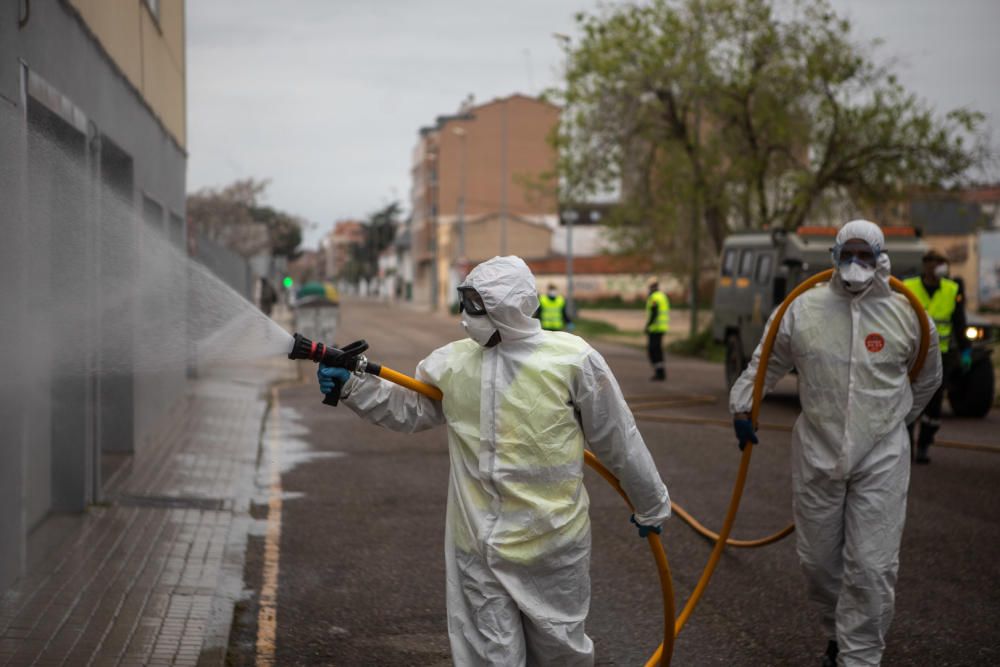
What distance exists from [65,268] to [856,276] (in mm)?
5319

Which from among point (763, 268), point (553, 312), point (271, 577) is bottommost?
point (271, 577)

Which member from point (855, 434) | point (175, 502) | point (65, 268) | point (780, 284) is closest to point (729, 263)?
point (780, 284)

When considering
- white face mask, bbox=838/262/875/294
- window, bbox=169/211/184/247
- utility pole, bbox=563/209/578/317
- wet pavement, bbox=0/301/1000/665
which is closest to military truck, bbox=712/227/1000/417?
wet pavement, bbox=0/301/1000/665

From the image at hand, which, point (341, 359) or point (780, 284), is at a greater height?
point (780, 284)

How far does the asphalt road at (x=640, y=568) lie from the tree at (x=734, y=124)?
15.1 m

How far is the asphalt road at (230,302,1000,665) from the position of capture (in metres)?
5.41

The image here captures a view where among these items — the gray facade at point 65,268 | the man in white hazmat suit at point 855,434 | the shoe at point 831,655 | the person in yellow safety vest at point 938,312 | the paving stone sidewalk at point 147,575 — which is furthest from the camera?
the person in yellow safety vest at point 938,312

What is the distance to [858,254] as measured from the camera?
201 inches

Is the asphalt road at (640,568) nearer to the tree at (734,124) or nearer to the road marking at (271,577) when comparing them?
the road marking at (271,577)

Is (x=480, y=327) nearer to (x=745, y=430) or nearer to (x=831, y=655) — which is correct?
(x=745, y=430)

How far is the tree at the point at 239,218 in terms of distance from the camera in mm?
38125

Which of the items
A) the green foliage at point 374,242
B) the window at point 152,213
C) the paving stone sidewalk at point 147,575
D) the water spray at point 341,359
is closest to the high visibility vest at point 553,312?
the window at point 152,213

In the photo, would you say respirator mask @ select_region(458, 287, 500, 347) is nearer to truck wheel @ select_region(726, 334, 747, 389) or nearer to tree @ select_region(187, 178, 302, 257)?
truck wheel @ select_region(726, 334, 747, 389)

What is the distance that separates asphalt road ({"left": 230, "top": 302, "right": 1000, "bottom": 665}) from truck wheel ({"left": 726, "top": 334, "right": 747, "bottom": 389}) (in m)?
5.41
